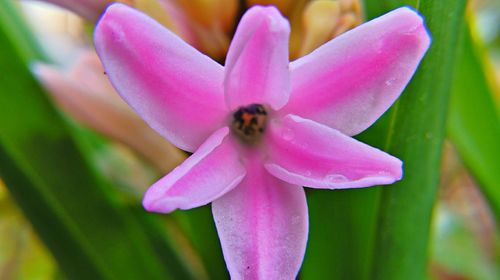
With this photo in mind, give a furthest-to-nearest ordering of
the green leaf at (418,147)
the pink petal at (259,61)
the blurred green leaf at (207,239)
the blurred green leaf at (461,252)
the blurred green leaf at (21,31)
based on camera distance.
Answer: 1. the blurred green leaf at (461,252)
2. the blurred green leaf at (21,31)
3. the blurred green leaf at (207,239)
4. the green leaf at (418,147)
5. the pink petal at (259,61)

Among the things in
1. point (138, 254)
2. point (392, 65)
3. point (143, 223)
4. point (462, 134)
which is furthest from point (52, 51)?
point (392, 65)

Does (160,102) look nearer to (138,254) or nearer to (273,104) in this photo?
(273,104)

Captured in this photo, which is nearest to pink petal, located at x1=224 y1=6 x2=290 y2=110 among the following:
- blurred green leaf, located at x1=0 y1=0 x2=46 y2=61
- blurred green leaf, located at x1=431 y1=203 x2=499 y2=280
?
blurred green leaf, located at x1=0 y1=0 x2=46 y2=61

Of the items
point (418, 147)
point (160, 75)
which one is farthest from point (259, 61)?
Answer: point (418, 147)

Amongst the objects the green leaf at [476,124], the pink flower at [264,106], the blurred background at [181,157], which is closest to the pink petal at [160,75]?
the pink flower at [264,106]

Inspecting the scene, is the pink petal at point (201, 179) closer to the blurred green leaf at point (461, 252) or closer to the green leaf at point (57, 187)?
the green leaf at point (57, 187)

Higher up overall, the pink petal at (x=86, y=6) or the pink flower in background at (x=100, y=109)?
the pink petal at (x=86, y=6)
